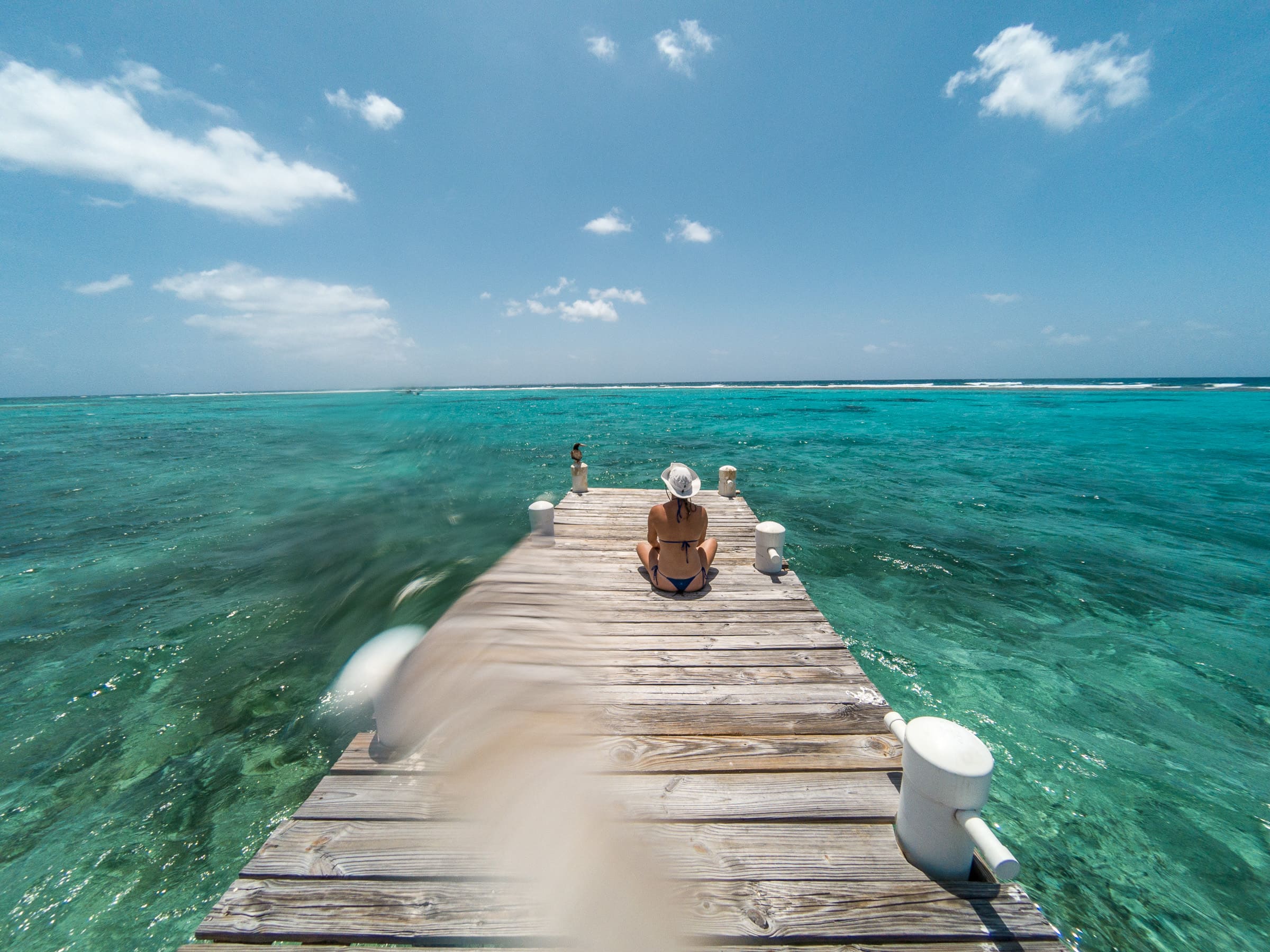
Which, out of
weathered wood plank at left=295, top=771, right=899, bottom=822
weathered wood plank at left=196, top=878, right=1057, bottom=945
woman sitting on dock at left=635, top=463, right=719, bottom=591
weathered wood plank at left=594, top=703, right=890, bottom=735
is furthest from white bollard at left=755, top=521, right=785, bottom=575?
weathered wood plank at left=196, top=878, right=1057, bottom=945

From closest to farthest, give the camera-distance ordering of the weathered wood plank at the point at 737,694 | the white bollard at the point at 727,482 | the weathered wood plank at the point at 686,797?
the weathered wood plank at the point at 686,797 < the weathered wood plank at the point at 737,694 < the white bollard at the point at 727,482

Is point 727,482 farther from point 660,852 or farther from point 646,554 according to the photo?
point 660,852

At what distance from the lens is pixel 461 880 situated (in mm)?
2402

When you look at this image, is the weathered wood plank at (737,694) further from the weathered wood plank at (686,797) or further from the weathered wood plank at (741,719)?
the weathered wood plank at (686,797)

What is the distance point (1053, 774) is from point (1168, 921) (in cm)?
128

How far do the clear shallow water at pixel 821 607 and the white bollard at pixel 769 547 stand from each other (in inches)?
69.3

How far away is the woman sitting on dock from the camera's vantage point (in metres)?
5.39

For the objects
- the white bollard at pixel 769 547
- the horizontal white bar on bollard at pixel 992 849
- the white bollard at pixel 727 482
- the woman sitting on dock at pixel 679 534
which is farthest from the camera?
the white bollard at pixel 727 482

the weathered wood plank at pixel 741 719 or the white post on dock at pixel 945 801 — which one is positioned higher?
the white post on dock at pixel 945 801

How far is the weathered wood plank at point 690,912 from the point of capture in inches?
86.0

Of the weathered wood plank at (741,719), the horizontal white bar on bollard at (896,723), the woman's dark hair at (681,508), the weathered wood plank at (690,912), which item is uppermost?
the woman's dark hair at (681,508)

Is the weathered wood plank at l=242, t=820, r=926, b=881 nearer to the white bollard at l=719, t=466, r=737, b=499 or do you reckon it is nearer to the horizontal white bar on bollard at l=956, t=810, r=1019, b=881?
the horizontal white bar on bollard at l=956, t=810, r=1019, b=881

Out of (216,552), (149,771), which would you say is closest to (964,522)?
(149,771)

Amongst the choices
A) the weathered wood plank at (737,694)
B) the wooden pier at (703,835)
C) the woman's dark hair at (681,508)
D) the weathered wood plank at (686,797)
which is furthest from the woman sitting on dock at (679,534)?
the weathered wood plank at (686,797)
